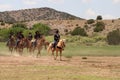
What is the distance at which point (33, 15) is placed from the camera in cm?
18300

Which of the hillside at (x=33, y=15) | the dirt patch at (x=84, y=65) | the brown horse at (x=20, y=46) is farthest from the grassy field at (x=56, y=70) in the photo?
the hillside at (x=33, y=15)

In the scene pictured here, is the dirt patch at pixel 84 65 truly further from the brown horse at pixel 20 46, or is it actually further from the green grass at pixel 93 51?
the green grass at pixel 93 51

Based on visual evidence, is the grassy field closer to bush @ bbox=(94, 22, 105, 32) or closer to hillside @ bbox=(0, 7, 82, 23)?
bush @ bbox=(94, 22, 105, 32)

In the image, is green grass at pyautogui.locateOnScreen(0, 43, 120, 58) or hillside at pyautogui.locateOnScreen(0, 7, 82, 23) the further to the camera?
hillside at pyautogui.locateOnScreen(0, 7, 82, 23)

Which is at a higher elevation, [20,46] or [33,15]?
[33,15]

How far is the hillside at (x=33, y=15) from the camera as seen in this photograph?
585 ft

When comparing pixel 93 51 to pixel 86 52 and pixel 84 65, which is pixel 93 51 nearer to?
pixel 86 52

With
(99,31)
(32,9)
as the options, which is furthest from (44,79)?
(32,9)

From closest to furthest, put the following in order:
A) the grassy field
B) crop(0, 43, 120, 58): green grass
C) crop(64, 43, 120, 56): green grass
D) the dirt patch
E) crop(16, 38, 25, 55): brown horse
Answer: the grassy field, the dirt patch, crop(16, 38, 25, 55): brown horse, crop(0, 43, 120, 58): green grass, crop(64, 43, 120, 56): green grass

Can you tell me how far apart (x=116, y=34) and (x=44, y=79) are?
2487 inches

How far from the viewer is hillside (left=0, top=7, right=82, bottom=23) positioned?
178375 mm

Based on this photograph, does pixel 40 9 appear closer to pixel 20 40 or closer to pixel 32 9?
pixel 32 9

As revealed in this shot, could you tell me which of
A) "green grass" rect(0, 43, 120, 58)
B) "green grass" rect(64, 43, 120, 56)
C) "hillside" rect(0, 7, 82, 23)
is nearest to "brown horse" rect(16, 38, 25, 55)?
"green grass" rect(0, 43, 120, 58)

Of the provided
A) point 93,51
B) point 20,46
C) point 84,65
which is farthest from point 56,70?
point 93,51
